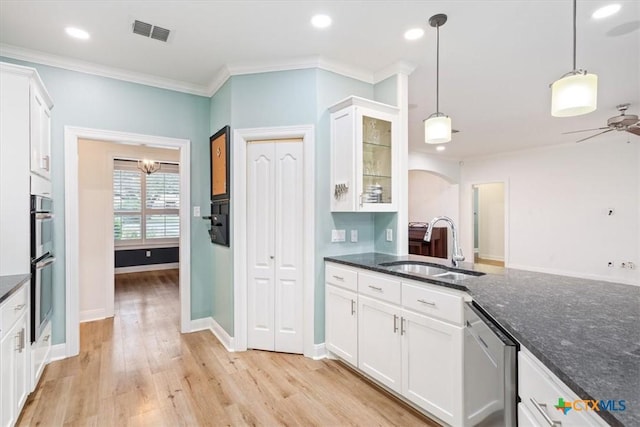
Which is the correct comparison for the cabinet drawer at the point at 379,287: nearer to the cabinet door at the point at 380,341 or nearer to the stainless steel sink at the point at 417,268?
the cabinet door at the point at 380,341

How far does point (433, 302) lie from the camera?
1938 mm

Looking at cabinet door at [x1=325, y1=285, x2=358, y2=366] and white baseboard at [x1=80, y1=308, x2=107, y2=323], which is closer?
cabinet door at [x1=325, y1=285, x2=358, y2=366]

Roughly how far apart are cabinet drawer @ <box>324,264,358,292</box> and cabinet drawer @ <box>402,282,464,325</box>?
537 millimetres

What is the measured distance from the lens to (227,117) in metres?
3.22

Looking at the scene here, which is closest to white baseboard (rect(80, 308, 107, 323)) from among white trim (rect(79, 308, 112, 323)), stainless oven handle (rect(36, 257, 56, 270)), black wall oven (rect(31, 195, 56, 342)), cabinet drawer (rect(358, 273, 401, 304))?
white trim (rect(79, 308, 112, 323))

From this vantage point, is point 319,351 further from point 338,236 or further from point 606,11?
point 606,11

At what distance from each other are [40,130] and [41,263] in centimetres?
104

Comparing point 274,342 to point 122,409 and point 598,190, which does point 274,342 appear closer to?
point 122,409

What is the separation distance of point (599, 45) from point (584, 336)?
295 cm

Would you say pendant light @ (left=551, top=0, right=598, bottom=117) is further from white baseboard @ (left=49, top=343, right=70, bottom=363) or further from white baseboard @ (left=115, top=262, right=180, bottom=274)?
white baseboard @ (left=115, top=262, right=180, bottom=274)

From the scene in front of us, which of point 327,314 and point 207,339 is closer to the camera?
point 327,314

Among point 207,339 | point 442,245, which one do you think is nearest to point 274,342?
point 207,339

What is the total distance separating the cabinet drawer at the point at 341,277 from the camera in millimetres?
2596

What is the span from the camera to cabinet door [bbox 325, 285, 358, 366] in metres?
2.58
